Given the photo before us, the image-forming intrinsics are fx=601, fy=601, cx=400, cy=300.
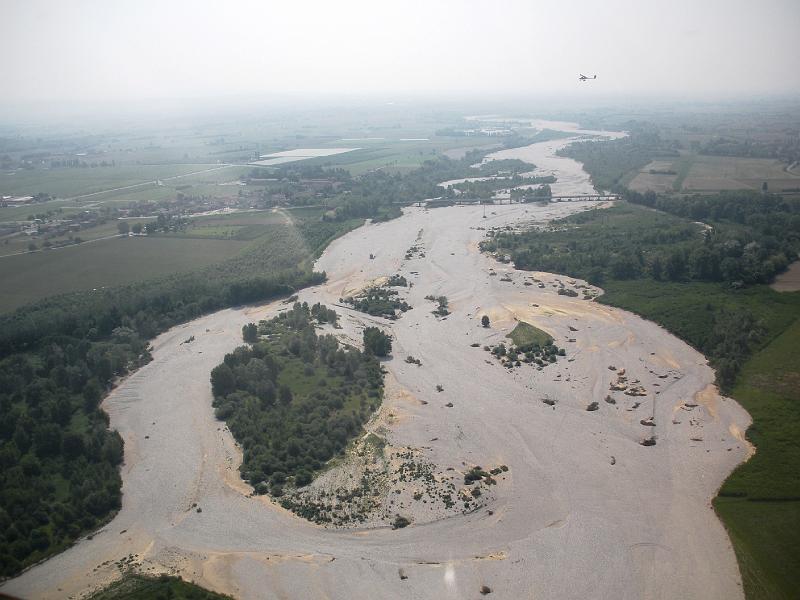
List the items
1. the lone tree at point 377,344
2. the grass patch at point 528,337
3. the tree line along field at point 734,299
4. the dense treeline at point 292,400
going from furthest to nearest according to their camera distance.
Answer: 1. the grass patch at point 528,337
2. the lone tree at point 377,344
3. the dense treeline at point 292,400
4. the tree line along field at point 734,299

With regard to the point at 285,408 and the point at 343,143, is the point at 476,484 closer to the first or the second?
the point at 285,408

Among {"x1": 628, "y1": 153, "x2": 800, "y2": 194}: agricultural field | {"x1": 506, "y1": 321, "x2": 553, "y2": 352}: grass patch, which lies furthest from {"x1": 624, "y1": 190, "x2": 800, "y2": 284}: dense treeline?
{"x1": 506, "y1": 321, "x2": 553, "y2": 352}: grass patch

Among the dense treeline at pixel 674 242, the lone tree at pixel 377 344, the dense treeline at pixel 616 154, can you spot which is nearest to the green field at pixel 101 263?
the lone tree at pixel 377 344

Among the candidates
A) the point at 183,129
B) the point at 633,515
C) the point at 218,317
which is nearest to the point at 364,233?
the point at 218,317

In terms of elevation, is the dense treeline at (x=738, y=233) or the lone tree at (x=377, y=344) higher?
the dense treeline at (x=738, y=233)

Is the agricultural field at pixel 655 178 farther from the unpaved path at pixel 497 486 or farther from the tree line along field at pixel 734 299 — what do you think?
the unpaved path at pixel 497 486

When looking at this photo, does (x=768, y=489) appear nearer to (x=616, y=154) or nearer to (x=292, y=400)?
(x=292, y=400)
